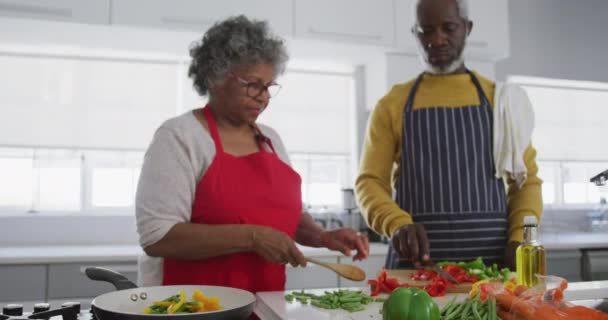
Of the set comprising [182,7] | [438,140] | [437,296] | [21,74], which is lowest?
[437,296]

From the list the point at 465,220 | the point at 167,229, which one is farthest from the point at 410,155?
the point at 167,229

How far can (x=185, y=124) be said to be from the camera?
119cm

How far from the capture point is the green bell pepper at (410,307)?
2.28 feet

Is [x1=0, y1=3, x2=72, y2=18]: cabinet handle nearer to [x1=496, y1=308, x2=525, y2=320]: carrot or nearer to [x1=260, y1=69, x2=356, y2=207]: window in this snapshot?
[x1=260, y1=69, x2=356, y2=207]: window

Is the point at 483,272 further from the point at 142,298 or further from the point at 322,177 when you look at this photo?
the point at 322,177

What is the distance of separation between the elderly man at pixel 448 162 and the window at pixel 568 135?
7.06 ft

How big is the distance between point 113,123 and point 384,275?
2095 millimetres

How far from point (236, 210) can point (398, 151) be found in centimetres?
58

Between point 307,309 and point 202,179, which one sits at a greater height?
point 202,179

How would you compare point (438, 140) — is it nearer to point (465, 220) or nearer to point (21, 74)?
point (465, 220)

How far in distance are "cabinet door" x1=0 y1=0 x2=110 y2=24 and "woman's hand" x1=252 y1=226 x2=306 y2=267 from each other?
1641 mm

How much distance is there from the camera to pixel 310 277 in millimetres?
2348

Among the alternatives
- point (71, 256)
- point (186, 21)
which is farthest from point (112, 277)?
point (186, 21)

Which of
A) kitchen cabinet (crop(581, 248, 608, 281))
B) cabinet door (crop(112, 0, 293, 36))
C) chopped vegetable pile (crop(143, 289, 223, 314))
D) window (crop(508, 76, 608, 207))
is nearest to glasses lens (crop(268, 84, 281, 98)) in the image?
chopped vegetable pile (crop(143, 289, 223, 314))
